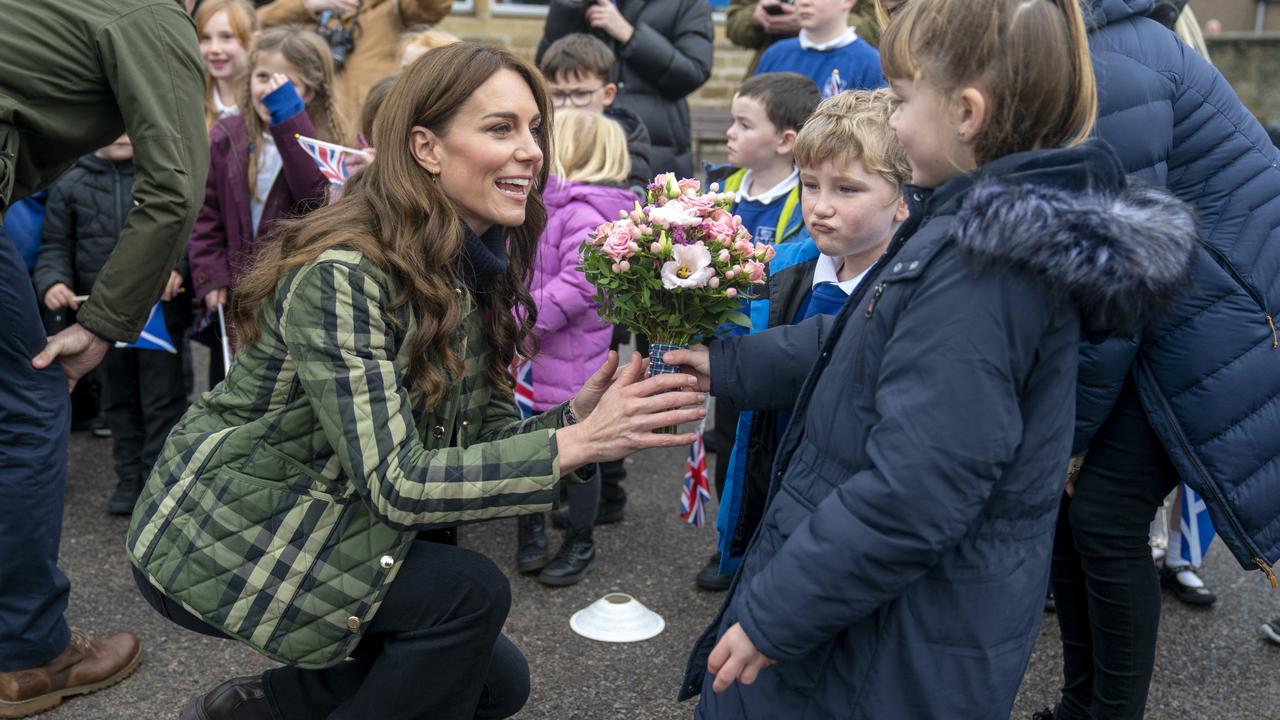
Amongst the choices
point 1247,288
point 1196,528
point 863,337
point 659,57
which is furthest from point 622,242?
point 659,57

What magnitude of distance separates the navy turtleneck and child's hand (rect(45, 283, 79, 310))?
306 centimetres

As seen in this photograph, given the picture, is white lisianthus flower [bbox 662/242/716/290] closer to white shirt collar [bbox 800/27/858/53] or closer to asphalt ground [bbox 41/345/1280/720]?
asphalt ground [bbox 41/345/1280/720]

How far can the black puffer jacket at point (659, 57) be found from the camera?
6090 millimetres

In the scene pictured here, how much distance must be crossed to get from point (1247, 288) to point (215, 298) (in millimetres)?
3971

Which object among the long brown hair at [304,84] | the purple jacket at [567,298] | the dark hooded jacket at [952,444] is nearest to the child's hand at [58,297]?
the long brown hair at [304,84]

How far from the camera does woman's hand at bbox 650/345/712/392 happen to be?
8.52ft

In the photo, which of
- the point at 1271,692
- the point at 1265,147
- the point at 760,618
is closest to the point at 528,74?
the point at 760,618

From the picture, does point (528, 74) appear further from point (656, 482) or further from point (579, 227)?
point (656, 482)

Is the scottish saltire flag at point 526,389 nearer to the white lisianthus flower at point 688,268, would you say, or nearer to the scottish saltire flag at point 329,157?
the scottish saltire flag at point 329,157

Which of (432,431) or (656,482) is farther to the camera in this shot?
(656,482)

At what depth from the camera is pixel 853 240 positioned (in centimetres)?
325

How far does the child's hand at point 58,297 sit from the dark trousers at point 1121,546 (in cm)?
421

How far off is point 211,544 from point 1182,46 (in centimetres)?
255

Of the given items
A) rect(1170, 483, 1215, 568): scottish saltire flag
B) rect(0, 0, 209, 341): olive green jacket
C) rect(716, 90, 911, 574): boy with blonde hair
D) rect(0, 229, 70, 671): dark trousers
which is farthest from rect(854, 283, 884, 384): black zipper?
rect(1170, 483, 1215, 568): scottish saltire flag
